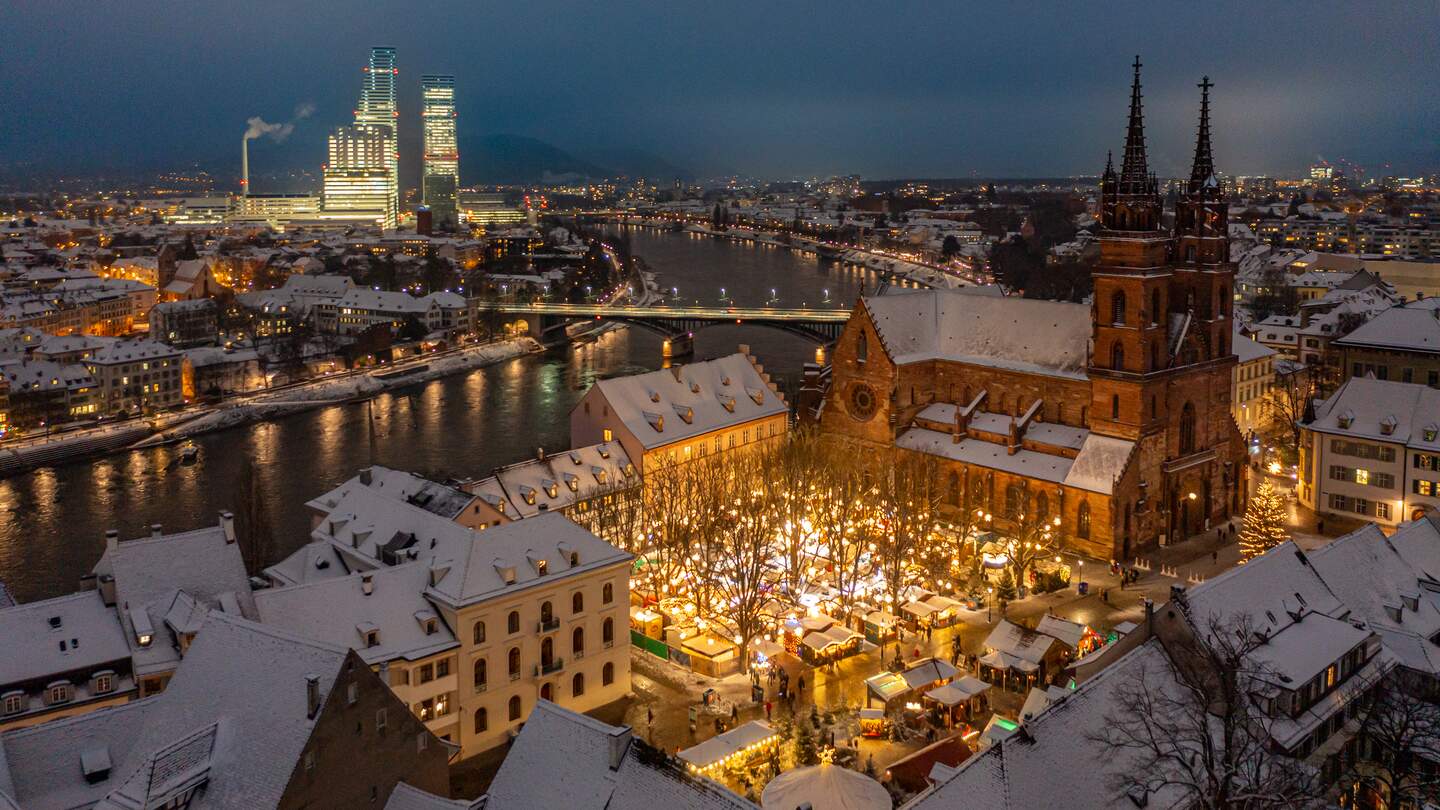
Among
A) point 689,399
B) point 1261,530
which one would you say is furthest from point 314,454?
point 1261,530

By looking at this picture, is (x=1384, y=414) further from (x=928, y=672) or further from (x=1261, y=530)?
(x=928, y=672)

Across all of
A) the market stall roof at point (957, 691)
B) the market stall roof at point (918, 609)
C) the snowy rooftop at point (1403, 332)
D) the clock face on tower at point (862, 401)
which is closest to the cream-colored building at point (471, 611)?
the market stall roof at point (957, 691)

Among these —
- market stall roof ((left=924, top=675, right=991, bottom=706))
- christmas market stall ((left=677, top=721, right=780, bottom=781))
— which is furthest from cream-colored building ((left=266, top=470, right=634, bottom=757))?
market stall roof ((left=924, top=675, right=991, bottom=706))

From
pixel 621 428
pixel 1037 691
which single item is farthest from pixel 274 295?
pixel 1037 691

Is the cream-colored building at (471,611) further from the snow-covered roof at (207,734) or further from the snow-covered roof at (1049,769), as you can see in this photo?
the snow-covered roof at (1049,769)

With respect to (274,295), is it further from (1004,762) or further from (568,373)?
(1004,762)

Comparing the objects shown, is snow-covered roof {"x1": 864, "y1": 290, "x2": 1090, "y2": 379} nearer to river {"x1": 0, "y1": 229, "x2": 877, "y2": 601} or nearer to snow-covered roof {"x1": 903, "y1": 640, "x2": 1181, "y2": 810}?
river {"x1": 0, "y1": 229, "x2": 877, "y2": 601}
